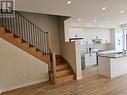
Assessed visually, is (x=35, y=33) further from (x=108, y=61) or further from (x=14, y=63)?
(x=108, y=61)

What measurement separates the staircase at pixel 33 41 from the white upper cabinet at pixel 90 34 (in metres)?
1.99

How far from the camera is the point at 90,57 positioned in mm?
8469

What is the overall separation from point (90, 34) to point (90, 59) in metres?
1.96

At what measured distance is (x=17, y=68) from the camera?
16.3 ft

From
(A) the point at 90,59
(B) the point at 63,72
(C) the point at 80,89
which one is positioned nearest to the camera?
(C) the point at 80,89

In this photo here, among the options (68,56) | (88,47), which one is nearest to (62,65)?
(68,56)

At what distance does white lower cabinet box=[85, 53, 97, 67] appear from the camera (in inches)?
325

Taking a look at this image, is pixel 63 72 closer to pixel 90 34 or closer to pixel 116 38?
pixel 90 34

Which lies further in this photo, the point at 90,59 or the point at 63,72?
the point at 90,59

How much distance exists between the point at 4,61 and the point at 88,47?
619 centimetres

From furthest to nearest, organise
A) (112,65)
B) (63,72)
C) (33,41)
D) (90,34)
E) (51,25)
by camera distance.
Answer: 1. (90,34)
2. (51,25)
3. (33,41)
4. (63,72)
5. (112,65)

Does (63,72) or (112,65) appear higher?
(112,65)

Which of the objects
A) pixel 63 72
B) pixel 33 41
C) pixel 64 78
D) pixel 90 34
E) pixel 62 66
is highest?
pixel 90 34

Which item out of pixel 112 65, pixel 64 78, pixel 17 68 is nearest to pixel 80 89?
pixel 64 78
